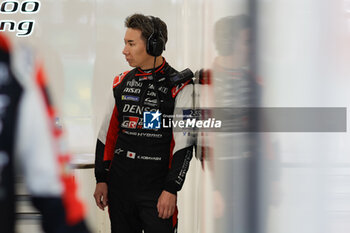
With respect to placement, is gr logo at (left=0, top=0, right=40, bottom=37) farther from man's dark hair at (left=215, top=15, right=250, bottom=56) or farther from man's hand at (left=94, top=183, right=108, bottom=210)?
man's dark hair at (left=215, top=15, right=250, bottom=56)

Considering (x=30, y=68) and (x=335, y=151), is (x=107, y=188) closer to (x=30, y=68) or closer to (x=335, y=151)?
(x=30, y=68)

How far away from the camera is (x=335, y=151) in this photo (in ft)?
1.70

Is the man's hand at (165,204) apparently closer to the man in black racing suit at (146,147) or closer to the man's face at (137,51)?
the man in black racing suit at (146,147)

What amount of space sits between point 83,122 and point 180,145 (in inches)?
59.2

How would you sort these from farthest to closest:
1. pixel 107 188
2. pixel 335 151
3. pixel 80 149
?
pixel 80 149
pixel 107 188
pixel 335 151

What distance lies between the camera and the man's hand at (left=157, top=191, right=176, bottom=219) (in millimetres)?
1506

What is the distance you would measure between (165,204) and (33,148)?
0.97 m

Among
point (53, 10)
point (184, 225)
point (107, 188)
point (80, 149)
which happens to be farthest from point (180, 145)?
point (53, 10)

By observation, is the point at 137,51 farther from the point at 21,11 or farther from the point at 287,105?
the point at 21,11

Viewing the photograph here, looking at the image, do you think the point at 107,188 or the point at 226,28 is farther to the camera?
the point at 107,188

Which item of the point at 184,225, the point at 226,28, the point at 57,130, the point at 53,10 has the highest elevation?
the point at 53,10

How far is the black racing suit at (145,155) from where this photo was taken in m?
1.53

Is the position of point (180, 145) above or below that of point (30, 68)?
below

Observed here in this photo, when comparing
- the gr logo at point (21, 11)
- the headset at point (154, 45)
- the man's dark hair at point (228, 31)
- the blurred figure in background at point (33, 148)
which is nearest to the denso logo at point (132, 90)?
the headset at point (154, 45)
